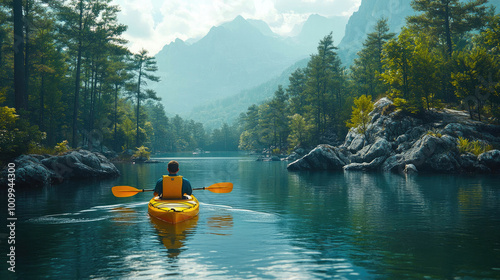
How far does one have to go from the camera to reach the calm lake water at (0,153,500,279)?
7.85 m

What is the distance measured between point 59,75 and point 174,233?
4790 cm

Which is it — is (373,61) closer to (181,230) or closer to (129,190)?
(129,190)

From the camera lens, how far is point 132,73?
70.9 metres

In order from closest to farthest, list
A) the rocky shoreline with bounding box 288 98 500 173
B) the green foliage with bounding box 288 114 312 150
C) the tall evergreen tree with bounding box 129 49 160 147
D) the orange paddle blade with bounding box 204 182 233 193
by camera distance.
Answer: the orange paddle blade with bounding box 204 182 233 193
the rocky shoreline with bounding box 288 98 500 173
the tall evergreen tree with bounding box 129 49 160 147
the green foliage with bounding box 288 114 312 150

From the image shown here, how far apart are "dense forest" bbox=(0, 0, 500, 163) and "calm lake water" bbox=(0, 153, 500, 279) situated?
47.3 feet

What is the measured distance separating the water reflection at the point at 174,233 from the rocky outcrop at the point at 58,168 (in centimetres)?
1463

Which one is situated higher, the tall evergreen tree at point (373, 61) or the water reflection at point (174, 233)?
the tall evergreen tree at point (373, 61)

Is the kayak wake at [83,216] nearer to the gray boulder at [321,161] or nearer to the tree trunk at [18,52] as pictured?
the tree trunk at [18,52]

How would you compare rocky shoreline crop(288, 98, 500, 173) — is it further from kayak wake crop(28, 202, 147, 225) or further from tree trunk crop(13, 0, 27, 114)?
tree trunk crop(13, 0, 27, 114)

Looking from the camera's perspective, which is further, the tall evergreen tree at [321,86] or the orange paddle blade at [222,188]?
the tall evergreen tree at [321,86]

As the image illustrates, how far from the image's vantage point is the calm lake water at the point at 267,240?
7846 mm

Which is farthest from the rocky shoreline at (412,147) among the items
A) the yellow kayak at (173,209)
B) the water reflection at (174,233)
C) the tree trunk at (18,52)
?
the tree trunk at (18,52)

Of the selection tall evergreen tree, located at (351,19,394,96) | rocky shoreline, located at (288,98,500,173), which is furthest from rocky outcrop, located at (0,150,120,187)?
tall evergreen tree, located at (351,19,394,96)

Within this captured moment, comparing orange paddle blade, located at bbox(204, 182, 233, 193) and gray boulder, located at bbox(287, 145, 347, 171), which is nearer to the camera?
orange paddle blade, located at bbox(204, 182, 233, 193)
